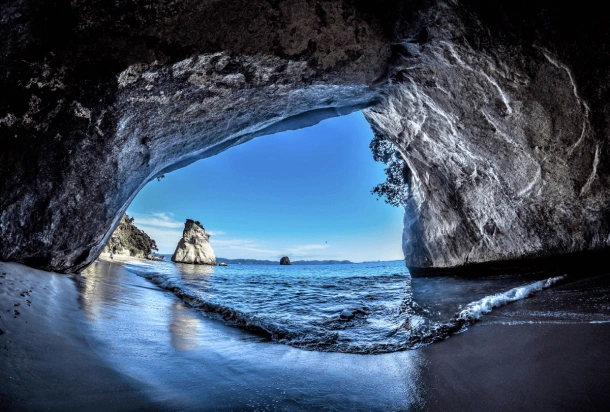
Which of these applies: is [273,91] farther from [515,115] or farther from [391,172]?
[391,172]

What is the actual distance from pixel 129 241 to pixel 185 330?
129 feet

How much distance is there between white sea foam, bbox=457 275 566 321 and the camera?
13.1 ft

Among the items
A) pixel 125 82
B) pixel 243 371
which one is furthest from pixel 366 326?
pixel 125 82

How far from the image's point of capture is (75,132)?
4.05m

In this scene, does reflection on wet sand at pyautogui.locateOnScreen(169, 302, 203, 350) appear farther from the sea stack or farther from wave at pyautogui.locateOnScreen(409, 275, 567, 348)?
the sea stack

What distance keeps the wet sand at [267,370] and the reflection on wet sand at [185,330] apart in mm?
44

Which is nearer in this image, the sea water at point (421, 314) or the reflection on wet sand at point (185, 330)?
the reflection on wet sand at point (185, 330)

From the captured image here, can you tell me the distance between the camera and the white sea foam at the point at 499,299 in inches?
157

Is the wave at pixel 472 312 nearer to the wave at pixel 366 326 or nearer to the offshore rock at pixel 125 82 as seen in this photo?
the wave at pixel 366 326

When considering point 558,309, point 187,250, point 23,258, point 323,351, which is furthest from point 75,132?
point 187,250

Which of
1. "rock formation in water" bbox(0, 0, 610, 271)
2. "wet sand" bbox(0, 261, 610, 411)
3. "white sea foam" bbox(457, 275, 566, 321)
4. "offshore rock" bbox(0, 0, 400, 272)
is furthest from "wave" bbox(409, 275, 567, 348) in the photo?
"offshore rock" bbox(0, 0, 400, 272)

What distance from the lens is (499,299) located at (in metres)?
4.49

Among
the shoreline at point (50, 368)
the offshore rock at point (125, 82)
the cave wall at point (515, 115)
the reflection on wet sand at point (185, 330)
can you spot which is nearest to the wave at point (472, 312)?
the cave wall at point (515, 115)

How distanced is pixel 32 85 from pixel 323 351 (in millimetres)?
5025
